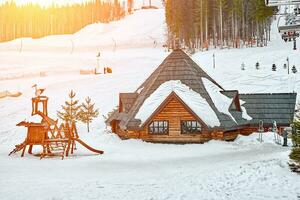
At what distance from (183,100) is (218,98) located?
3709 millimetres

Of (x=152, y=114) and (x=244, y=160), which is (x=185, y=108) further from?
(x=244, y=160)

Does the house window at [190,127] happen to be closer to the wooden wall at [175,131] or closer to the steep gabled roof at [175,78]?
the wooden wall at [175,131]

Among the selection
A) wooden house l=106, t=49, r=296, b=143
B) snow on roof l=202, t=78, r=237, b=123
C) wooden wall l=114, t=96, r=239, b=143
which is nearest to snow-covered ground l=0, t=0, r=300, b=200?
wooden wall l=114, t=96, r=239, b=143


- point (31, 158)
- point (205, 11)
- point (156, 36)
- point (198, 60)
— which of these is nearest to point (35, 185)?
point (31, 158)

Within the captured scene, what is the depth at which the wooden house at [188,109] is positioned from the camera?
88.2ft

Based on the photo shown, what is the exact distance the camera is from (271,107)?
99.3 ft

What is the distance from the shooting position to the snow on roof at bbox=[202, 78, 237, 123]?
28.4 metres

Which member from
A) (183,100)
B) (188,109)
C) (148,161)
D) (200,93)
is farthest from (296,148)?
(200,93)

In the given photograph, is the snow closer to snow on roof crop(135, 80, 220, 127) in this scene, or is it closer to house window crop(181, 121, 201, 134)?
snow on roof crop(135, 80, 220, 127)

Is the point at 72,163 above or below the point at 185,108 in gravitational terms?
below

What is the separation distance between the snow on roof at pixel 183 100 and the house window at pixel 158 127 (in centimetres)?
83

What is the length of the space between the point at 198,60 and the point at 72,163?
42.4m

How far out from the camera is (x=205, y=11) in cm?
7306

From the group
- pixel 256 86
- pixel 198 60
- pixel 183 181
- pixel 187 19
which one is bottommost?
pixel 183 181
